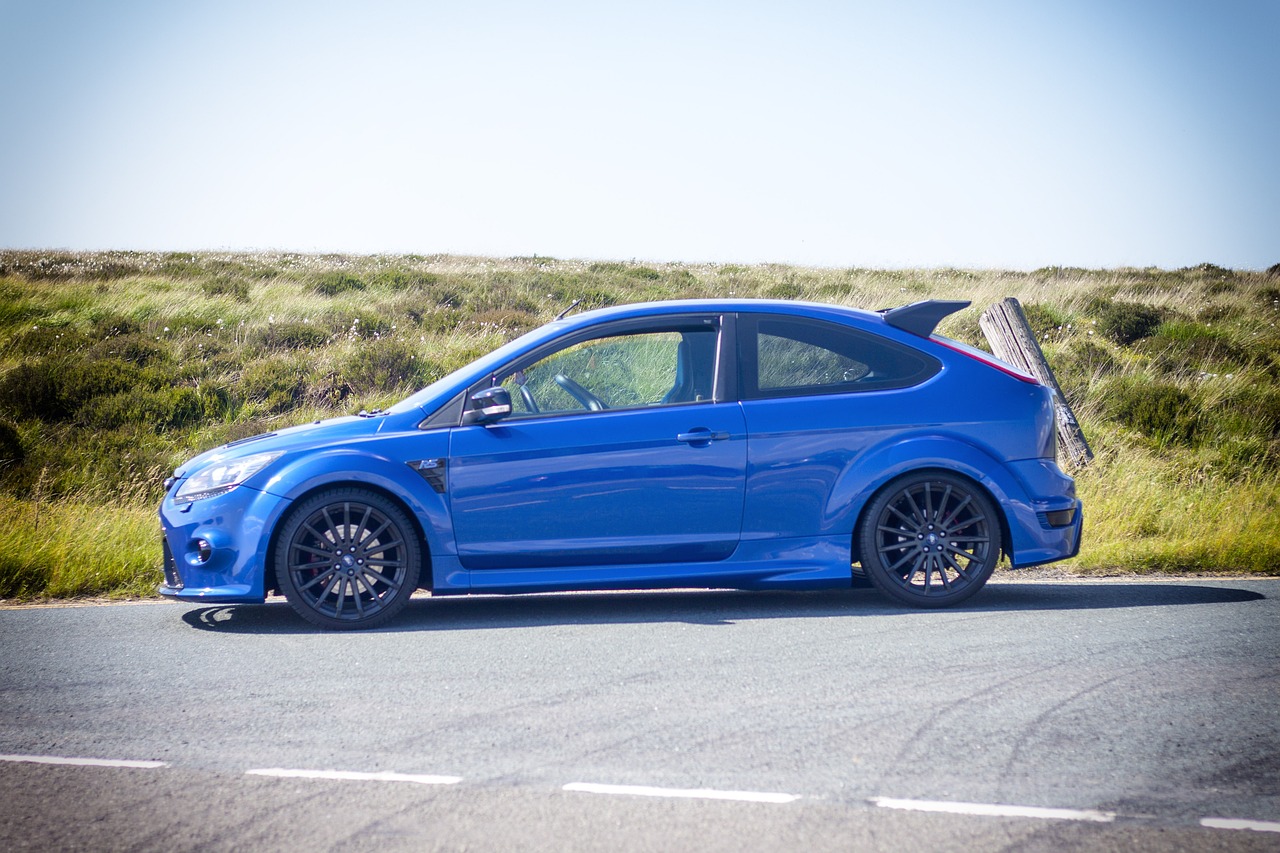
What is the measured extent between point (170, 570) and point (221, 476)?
631 millimetres

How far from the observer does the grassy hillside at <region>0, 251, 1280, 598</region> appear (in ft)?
30.8

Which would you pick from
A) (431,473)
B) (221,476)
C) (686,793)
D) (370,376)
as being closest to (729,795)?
(686,793)

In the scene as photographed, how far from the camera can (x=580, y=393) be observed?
274 inches

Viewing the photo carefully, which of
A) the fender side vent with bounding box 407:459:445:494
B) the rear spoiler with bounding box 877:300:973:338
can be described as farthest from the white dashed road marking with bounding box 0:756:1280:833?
the rear spoiler with bounding box 877:300:973:338

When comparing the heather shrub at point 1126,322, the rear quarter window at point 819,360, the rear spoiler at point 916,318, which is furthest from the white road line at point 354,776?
the heather shrub at point 1126,322

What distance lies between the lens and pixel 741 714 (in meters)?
4.83

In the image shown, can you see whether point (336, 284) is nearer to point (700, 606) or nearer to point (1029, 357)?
point (1029, 357)

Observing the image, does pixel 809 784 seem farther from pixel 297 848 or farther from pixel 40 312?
pixel 40 312

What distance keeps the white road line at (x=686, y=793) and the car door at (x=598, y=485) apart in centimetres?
271

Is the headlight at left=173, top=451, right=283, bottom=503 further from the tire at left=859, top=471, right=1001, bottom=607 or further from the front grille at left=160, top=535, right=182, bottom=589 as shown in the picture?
the tire at left=859, top=471, right=1001, bottom=607

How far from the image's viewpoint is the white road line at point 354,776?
4.08m

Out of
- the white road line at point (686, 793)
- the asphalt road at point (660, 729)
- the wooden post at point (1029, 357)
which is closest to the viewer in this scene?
the asphalt road at point (660, 729)

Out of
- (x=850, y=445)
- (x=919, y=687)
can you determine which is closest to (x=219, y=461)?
(x=850, y=445)

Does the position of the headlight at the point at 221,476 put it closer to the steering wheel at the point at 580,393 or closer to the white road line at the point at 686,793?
the steering wheel at the point at 580,393
